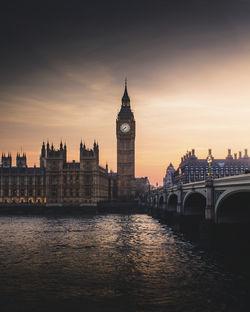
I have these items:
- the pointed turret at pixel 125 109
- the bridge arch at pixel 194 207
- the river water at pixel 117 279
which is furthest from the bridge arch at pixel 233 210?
the pointed turret at pixel 125 109

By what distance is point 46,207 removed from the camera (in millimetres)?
115938

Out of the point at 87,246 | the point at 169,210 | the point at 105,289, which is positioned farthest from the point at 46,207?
the point at 105,289

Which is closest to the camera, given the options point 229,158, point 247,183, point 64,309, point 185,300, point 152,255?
point 64,309

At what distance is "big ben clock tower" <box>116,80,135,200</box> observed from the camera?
151500mm

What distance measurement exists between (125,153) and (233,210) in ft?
385

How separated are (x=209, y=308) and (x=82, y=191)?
113m

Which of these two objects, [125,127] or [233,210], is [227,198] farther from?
[125,127]

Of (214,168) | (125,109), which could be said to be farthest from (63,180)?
(214,168)

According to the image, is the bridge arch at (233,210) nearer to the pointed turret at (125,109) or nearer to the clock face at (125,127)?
the clock face at (125,127)

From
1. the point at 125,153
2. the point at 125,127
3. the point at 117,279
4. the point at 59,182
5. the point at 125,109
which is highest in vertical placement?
the point at 125,109

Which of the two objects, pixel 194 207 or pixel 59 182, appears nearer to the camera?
pixel 194 207

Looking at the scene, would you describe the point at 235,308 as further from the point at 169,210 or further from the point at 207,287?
the point at 169,210

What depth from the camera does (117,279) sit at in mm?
23578

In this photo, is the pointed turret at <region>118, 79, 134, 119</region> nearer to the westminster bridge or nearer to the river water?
the westminster bridge
